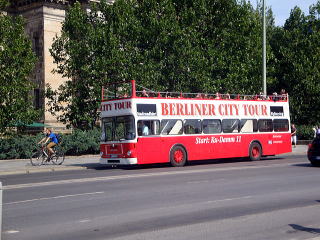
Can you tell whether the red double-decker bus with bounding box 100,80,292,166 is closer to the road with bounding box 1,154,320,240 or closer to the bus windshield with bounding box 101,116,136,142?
the bus windshield with bounding box 101,116,136,142

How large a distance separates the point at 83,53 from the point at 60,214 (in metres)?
24.2

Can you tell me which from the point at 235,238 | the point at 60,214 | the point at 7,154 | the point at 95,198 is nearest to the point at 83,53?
the point at 7,154

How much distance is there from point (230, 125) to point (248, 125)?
1439mm

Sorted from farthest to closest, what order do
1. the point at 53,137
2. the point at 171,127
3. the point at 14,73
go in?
the point at 14,73, the point at 53,137, the point at 171,127

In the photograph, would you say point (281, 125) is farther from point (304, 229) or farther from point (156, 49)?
point (304, 229)

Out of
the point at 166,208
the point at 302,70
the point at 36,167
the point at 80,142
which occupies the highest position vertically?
the point at 302,70

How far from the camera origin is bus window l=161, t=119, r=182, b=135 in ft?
77.8

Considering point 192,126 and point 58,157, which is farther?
point 58,157

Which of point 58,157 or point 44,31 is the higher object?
point 44,31

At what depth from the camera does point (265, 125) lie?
28234 mm

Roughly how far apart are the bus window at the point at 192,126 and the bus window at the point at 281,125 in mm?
5634

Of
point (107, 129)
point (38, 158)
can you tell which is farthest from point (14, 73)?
point (107, 129)

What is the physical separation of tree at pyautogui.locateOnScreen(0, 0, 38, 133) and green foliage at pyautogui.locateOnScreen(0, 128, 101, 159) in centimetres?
118

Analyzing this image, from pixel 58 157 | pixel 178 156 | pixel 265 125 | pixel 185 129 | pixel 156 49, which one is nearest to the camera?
pixel 178 156
